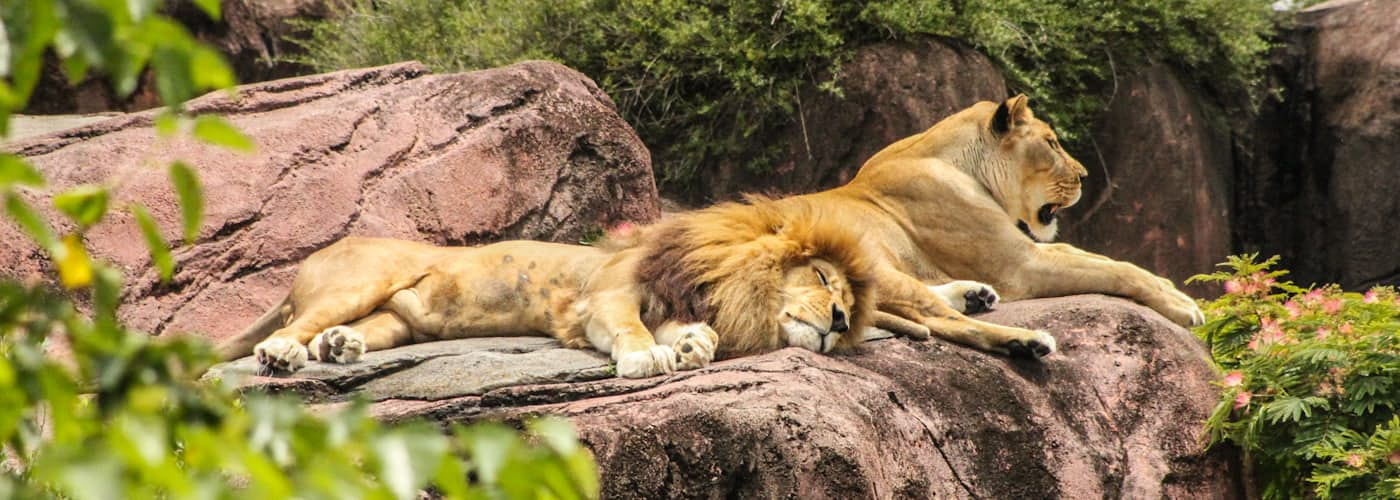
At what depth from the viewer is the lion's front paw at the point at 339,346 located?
460cm

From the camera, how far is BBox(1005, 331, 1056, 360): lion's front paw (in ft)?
16.3

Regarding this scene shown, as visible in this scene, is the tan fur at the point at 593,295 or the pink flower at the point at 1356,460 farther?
the pink flower at the point at 1356,460

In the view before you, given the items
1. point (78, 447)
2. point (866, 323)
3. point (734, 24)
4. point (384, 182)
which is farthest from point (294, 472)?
point (734, 24)

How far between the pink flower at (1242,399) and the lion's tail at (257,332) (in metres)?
3.43

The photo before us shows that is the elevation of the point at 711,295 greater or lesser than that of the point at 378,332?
greater

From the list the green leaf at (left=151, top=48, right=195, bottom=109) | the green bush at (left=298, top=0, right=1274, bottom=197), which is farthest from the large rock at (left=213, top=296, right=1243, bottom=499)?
the green bush at (left=298, top=0, right=1274, bottom=197)

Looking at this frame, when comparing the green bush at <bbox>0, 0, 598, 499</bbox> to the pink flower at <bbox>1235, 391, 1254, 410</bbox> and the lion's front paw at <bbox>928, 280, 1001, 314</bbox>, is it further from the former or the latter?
the lion's front paw at <bbox>928, 280, 1001, 314</bbox>

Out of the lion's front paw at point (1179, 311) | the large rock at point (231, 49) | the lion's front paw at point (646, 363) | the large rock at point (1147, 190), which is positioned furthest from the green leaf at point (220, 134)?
the large rock at point (1147, 190)

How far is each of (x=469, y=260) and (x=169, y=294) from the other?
3.92 feet

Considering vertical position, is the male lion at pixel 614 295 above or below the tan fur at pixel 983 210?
above

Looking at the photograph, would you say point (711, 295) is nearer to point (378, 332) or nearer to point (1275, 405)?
point (378, 332)

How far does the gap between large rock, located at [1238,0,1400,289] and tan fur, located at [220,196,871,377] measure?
6.28 meters

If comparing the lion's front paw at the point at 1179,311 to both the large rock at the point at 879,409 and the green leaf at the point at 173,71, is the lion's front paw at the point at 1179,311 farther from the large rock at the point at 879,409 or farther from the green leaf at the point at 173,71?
the green leaf at the point at 173,71

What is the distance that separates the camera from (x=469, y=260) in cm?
543
